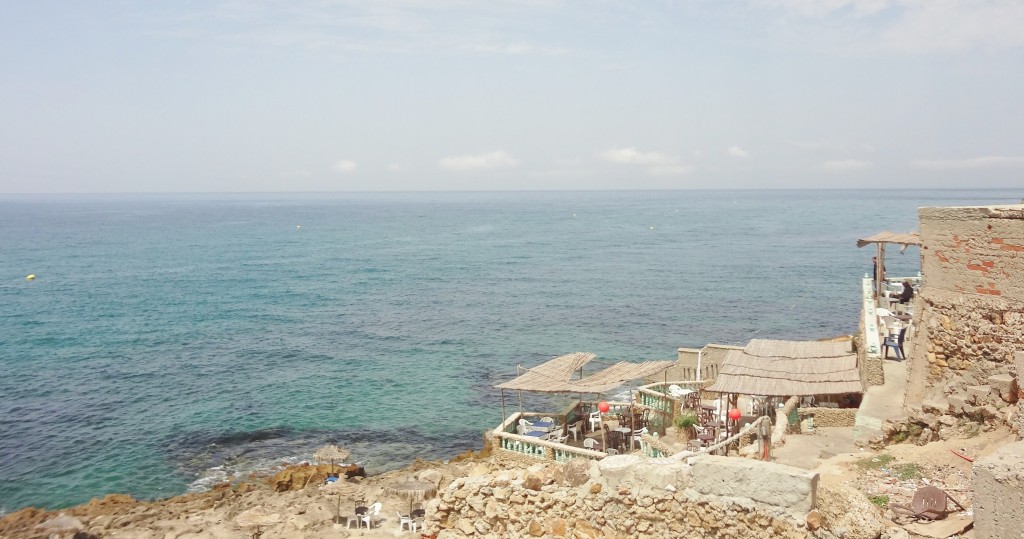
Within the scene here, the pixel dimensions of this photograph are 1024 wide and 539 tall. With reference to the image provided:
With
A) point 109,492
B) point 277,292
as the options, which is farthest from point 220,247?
point 109,492

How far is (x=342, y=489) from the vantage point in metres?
20.7

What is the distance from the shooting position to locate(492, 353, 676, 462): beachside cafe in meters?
19.2

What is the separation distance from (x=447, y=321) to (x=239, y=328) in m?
13.3

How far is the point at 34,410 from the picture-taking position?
29938 millimetres

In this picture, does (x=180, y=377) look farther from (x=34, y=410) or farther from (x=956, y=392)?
(x=956, y=392)

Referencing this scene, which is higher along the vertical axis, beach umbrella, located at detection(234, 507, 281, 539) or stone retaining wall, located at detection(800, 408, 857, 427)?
stone retaining wall, located at detection(800, 408, 857, 427)

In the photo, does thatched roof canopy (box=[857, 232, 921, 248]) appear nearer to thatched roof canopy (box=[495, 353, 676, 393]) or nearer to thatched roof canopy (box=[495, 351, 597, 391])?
thatched roof canopy (box=[495, 353, 676, 393])

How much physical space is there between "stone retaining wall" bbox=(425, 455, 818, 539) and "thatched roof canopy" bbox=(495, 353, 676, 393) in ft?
37.3

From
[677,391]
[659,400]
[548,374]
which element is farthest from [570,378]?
[677,391]

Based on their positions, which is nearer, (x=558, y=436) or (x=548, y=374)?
(x=558, y=436)

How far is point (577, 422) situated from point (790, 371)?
6319 millimetres

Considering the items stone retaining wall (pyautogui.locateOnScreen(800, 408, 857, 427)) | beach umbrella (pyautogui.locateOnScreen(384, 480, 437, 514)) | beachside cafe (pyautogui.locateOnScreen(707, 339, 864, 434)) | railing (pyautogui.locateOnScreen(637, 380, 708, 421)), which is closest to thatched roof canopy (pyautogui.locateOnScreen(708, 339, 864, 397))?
beachside cafe (pyautogui.locateOnScreen(707, 339, 864, 434))

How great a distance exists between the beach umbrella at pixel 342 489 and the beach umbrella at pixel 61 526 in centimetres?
605

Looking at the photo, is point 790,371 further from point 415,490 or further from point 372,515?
point 372,515
